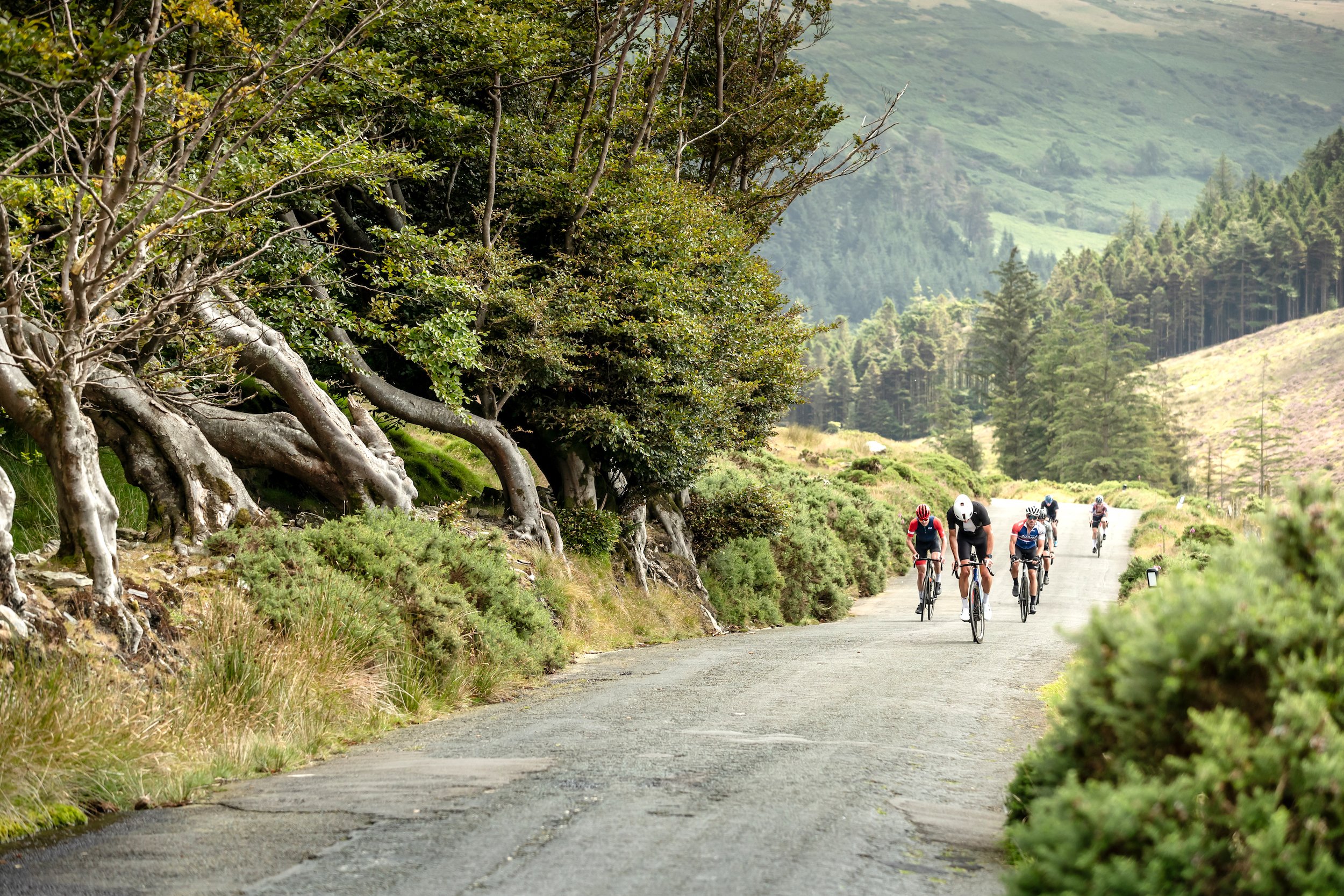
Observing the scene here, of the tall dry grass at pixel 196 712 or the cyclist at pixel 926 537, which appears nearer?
the tall dry grass at pixel 196 712

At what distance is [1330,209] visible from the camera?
411 feet

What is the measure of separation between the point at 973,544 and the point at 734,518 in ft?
25.8

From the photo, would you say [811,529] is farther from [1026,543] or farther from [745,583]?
[1026,543]

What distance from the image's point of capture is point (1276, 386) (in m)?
107

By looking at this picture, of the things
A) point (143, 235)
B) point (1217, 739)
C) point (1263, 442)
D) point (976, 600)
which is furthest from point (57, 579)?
point (1263, 442)

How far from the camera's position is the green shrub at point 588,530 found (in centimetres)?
1816

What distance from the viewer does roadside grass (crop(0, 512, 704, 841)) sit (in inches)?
249

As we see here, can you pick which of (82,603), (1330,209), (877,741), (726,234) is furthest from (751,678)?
(1330,209)

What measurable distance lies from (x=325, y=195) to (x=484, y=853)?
12609 mm

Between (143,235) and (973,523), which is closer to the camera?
(143,235)

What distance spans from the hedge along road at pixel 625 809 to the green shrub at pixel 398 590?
41.6 inches

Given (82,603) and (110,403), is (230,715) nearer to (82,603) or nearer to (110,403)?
(82,603)

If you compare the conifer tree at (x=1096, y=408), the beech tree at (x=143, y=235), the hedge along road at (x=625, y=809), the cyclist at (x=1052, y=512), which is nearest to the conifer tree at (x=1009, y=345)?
the conifer tree at (x=1096, y=408)

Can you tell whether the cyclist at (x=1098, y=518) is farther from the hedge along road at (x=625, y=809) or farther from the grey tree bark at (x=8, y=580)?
the grey tree bark at (x=8, y=580)
